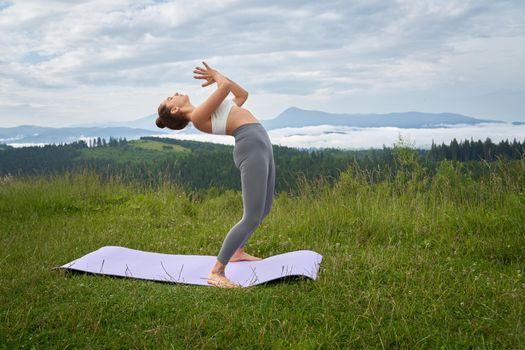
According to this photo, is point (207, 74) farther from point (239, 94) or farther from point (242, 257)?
point (242, 257)

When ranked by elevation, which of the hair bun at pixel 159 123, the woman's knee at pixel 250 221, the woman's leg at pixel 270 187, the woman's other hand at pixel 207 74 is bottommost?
the woman's knee at pixel 250 221

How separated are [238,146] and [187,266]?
1.46 metres

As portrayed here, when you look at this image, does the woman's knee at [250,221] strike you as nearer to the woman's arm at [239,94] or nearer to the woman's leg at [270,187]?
the woman's leg at [270,187]

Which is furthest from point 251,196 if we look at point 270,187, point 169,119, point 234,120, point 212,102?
point 169,119

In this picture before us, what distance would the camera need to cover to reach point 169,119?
5141mm

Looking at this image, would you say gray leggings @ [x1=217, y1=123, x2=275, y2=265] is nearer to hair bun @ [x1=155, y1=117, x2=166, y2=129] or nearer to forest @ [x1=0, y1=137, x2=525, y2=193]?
hair bun @ [x1=155, y1=117, x2=166, y2=129]

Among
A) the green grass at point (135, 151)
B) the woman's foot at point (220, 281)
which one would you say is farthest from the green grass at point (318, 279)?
the green grass at point (135, 151)

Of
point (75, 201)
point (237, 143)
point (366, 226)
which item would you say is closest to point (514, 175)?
point (366, 226)

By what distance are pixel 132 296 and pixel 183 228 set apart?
326 cm

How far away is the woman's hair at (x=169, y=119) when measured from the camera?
5113 mm

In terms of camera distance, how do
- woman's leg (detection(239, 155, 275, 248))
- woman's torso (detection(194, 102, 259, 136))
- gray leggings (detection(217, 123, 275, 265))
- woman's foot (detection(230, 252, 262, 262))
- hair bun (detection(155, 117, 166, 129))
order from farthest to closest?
woman's foot (detection(230, 252, 262, 262)) → hair bun (detection(155, 117, 166, 129)) → woman's leg (detection(239, 155, 275, 248)) → woman's torso (detection(194, 102, 259, 136)) → gray leggings (detection(217, 123, 275, 265))

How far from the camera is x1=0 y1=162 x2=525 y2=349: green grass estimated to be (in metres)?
3.50

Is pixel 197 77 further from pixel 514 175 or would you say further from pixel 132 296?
pixel 514 175

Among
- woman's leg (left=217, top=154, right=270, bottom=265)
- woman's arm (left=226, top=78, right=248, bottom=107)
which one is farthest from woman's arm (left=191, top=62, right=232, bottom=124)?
woman's leg (left=217, top=154, right=270, bottom=265)
